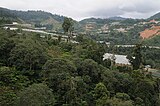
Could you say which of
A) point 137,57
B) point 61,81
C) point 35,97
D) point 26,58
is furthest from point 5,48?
point 137,57

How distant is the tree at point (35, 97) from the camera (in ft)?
103

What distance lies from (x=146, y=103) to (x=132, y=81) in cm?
434

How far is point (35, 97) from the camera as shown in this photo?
31906 mm

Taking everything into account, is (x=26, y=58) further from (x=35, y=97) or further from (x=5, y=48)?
(x=35, y=97)

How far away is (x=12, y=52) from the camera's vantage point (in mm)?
45625

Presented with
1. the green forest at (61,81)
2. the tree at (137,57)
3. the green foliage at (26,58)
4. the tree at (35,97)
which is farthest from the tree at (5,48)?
the tree at (137,57)

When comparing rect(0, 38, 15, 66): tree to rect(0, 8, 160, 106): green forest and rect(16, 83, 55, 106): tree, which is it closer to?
rect(0, 8, 160, 106): green forest

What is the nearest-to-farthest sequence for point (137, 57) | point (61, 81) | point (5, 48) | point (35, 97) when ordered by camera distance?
point (35, 97) < point (61, 81) < point (5, 48) < point (137, 57)

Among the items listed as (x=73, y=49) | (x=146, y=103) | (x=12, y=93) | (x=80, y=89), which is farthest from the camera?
(x=73, y=49)

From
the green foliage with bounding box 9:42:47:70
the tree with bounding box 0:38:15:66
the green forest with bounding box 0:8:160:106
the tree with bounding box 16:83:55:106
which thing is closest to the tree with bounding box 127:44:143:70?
the green forest with bounding box 0:8:160:106

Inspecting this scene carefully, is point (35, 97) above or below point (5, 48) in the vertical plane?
below

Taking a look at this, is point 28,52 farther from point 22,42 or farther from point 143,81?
point 143,81

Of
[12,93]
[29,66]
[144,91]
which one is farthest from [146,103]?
[12,93]

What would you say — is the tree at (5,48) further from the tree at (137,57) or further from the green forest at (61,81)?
the tree at (137,57)
